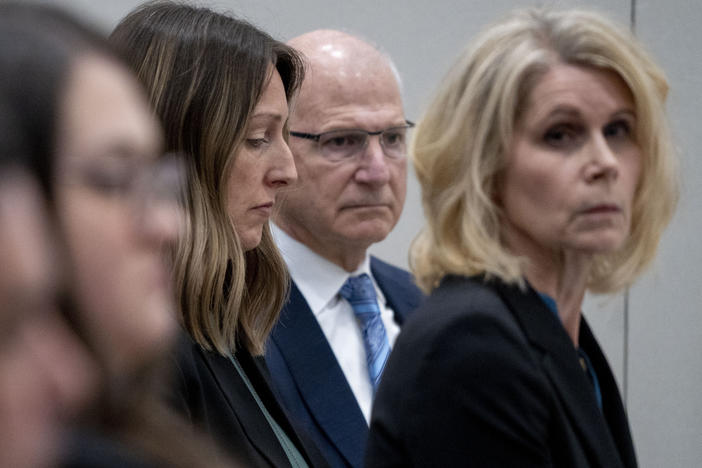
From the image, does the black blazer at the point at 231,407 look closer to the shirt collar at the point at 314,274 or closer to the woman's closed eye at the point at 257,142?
the woman's closed eye at the point at 257,142

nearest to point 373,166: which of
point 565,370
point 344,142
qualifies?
point 344,142

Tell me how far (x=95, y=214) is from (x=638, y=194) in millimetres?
1046

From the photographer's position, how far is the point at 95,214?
482mm

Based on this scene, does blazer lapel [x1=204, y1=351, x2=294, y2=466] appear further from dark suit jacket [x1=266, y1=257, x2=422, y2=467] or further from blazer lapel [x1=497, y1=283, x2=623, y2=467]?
blazer lapel [x1=497, y1=283, x2=623, y2=467]

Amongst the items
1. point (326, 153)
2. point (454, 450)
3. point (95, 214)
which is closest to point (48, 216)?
point (95, 214)

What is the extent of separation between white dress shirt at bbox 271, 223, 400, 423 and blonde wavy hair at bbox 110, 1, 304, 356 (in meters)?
0.45

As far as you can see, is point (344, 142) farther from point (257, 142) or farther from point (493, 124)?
point (493, 124)

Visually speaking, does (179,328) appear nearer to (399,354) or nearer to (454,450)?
(399,354)

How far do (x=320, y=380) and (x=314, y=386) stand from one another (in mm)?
19

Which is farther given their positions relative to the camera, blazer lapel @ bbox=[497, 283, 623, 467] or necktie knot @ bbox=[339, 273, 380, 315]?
necktie knot @ bbox=[339, 273, 380, 315]

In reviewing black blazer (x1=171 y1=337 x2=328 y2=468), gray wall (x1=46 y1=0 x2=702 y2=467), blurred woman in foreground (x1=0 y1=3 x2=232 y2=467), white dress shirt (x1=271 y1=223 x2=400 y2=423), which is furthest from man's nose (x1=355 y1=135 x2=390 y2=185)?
blurred woman in foreground (x1=0 y1=3 x2=232 y2=467)

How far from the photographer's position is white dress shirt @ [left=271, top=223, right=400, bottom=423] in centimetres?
198

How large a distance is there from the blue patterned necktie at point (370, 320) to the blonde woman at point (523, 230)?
2.15ft

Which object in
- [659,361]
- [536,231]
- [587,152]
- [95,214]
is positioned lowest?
[659,361]
